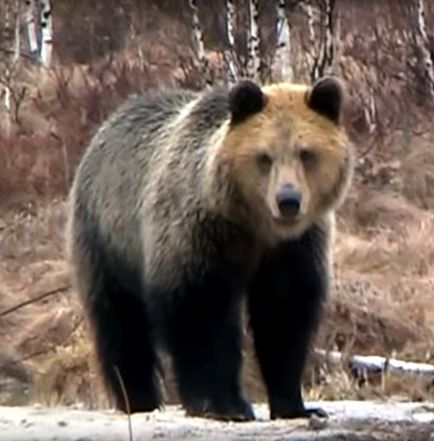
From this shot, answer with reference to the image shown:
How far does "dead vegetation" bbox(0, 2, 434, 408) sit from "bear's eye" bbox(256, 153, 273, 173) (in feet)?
6.22

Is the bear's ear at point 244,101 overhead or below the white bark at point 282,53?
below

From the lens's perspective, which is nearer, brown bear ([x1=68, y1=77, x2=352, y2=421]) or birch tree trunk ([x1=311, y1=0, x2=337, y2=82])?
brown bear ([x1=68, y1=77, x2=352, y2=421])

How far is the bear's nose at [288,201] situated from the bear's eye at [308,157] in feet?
0.60

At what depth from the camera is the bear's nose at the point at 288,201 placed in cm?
723

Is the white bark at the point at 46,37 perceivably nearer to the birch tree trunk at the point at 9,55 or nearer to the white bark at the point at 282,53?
the birch tree trunk at the point at 9,55

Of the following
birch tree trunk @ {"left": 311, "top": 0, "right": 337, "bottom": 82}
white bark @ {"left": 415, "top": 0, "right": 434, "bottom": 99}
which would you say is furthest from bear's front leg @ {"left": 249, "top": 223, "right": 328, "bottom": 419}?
white bark @ {"left": 415, "top": 0, "right": 434, "bottom": 99}

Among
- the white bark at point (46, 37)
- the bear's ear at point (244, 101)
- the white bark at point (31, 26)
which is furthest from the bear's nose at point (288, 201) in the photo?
the white bark at point (31, 26)

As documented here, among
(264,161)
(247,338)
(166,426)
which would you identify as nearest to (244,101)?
(264,161)

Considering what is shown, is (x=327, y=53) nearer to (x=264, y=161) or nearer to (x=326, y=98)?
(x=326, y=98)

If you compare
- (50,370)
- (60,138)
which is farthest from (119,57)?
(50,370)

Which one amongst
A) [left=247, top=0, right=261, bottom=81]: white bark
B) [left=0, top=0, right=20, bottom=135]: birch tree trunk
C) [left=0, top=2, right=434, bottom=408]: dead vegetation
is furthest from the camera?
[left=0, top=0, right=20, bottom=135]: birch tree trunk

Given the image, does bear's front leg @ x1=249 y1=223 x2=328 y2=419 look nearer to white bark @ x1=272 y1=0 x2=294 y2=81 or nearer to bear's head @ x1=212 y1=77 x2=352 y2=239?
bear's head @ x1=212 y1=77 x2=352 y2=239

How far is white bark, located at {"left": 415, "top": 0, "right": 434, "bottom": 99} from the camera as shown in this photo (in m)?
22.5

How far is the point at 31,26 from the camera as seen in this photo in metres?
29.4
